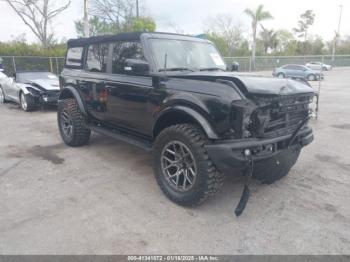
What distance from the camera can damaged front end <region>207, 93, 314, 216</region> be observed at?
3.07 meters

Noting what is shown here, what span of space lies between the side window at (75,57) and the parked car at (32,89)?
4.30m

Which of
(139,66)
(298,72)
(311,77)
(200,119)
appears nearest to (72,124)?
(139,66)

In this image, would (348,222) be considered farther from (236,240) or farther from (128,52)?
(128,52)

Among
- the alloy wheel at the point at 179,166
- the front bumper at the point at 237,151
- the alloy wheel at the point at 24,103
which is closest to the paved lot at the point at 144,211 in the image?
the alloy wheel at the point at 179,166

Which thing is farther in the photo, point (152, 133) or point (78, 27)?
point (78, 27)

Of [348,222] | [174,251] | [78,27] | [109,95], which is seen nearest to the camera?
[174,251]

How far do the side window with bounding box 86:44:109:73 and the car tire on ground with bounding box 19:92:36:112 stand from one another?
214 inches

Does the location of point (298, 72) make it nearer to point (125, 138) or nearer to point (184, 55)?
point (184, 55)

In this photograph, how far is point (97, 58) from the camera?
5.20 metres

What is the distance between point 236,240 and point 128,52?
2965 millimetres

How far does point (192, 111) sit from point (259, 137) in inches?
30.6

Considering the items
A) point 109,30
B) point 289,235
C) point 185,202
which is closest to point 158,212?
point 185,202

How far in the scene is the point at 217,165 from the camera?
10.4 feet

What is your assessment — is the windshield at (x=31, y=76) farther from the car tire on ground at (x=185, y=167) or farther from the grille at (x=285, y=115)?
the grille at (x=285, y=115)
